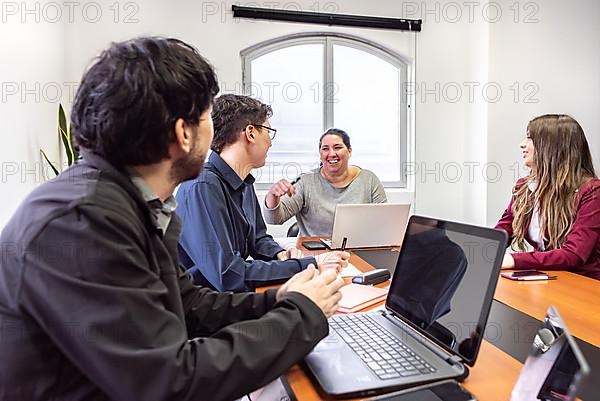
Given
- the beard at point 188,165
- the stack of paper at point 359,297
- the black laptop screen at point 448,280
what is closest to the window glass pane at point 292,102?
the stack of paper at point 359,297

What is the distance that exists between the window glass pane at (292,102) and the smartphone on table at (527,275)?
2.44 m

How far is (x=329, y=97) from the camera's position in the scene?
4.09 metres

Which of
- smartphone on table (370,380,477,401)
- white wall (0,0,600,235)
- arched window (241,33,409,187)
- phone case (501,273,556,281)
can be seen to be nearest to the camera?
smartphone on table (370,380,477,401)

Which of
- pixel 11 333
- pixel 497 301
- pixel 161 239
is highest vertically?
pixel 161 239

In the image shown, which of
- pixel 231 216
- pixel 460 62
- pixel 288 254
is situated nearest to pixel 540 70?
pixel 460 62

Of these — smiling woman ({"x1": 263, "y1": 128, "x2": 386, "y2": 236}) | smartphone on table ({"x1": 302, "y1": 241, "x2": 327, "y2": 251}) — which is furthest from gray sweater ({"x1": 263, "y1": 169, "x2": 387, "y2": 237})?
smartphone on table ({"x1": 302, "y1": 241, "x2": 327, "y2": 251})

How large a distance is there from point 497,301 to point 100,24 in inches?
133

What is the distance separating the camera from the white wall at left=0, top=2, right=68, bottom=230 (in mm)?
2373

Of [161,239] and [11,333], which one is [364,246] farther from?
[11,333]

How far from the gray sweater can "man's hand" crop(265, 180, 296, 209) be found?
45 mm

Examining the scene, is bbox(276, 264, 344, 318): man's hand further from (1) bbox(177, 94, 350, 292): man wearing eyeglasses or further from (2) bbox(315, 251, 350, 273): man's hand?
(2) bbox(315, 251, 350, 273): man's hand

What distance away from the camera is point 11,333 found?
70 cm

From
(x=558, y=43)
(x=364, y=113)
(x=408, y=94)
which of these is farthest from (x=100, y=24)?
(x=558, y=43)

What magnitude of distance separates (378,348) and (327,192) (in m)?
2.10
